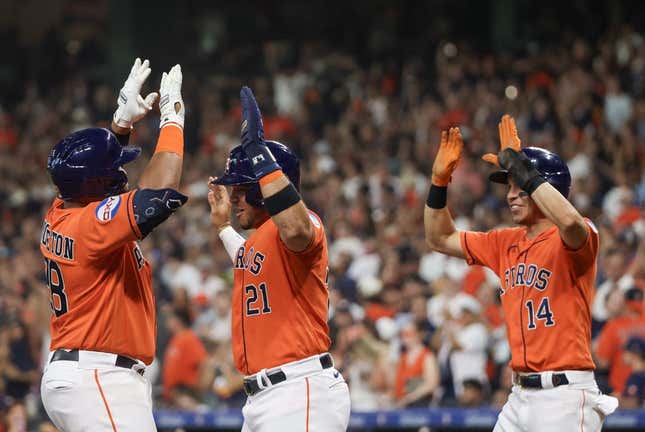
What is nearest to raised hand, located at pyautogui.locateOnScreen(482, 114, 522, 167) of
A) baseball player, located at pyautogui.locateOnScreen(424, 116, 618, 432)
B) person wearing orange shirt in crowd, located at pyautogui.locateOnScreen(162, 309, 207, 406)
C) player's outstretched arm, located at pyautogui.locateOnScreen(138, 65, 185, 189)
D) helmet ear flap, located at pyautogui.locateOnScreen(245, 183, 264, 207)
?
baseball player, located at pyautogui.locateOnScreen(424, 116, 618, 432)

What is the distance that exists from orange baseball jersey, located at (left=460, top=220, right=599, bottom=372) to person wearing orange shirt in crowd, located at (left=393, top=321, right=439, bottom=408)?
386 centimetres

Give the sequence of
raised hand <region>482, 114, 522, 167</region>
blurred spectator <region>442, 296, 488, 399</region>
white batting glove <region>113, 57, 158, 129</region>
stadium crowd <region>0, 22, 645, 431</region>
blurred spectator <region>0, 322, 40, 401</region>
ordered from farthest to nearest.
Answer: blurred spectator <region>0, 322, 40, 401</region>, stadium crowd <region>0, 22, 645, 431</region>, blurred spectator <region>442, 296, 488, 399</region>, raised hand <region>482, 114, 522, 167</region>, white batting glove <region>113, 57, 158, 129</region>

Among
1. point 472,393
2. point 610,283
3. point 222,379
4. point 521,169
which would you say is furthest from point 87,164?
point 610,283

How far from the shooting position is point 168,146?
4.79 m

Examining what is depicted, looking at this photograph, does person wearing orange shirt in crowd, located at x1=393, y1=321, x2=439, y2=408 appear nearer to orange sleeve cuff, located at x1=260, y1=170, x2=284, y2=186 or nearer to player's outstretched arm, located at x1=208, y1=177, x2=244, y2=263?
player's outstretched arm, located at x1=208, y1=177, x2=244, y2=263

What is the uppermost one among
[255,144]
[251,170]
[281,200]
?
[255,144]

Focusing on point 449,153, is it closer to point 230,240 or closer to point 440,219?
point 440,219

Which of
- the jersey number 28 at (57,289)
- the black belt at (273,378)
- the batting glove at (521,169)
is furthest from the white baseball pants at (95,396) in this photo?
the batting glove at (521,169)

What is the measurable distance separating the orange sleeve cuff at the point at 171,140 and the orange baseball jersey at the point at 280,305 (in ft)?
1.78

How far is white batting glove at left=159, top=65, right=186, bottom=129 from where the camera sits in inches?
194

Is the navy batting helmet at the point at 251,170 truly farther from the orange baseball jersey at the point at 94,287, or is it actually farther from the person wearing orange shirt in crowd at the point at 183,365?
the person wearing orange shirt in crowd at the point at 183,365

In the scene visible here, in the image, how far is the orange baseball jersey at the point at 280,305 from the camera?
→ 458 cm

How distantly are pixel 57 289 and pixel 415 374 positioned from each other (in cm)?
482

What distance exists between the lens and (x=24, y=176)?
15.7 meters
